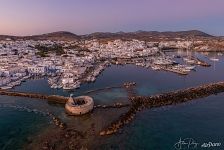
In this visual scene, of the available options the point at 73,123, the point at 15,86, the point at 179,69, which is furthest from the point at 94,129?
the point at 179,69

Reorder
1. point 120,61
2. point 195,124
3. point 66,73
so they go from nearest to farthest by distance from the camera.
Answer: point 195,124 < point 66,73 < point 120,61

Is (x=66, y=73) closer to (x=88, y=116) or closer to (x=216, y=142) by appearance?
(x=88, y=116)
